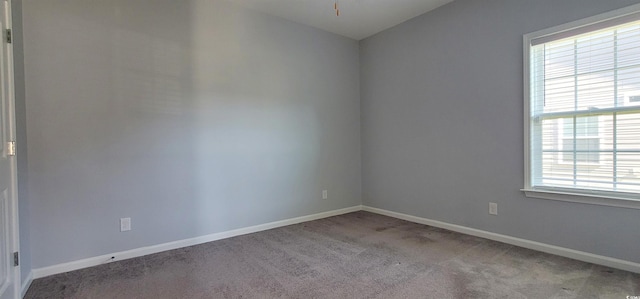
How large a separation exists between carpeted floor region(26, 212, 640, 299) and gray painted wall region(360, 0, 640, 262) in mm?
327

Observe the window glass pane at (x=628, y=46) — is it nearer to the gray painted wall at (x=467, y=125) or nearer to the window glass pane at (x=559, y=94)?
the gray painted wall at (x=467, y=125)

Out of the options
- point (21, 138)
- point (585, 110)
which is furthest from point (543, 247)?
point (21, 138)

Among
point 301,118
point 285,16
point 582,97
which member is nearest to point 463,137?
point 582,97

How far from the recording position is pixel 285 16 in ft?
11.8

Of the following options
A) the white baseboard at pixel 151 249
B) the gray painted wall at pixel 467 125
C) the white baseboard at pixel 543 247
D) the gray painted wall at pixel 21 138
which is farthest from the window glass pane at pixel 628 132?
the gray painted wall at pixel 21 138

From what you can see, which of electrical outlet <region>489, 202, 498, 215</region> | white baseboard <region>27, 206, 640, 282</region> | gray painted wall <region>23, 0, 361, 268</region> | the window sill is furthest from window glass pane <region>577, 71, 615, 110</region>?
gray painted wall <region>23, 0, 361, 268</region>

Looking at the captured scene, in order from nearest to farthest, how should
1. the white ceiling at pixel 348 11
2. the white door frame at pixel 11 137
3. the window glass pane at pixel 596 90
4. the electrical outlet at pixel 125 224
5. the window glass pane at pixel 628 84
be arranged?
the white door frame at pixel 11 137 → the window glass pane at pixel 628 84 → the window glass pane at pixel 596 90 → the electrical outlet at pixel 125 224 → the white ceiling at pixel 348 11

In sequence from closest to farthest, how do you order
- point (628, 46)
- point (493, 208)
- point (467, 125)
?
point (628, 46)
point (493, 208)
point (467, 125)

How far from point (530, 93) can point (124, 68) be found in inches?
149

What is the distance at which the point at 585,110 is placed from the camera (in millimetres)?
2434

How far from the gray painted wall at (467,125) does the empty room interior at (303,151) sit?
18mm

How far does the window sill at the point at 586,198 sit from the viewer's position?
2.22 meters

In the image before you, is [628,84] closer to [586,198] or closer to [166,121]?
[586,198]

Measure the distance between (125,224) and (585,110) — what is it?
418cm
